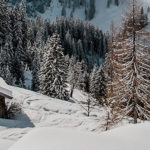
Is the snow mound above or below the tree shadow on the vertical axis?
above

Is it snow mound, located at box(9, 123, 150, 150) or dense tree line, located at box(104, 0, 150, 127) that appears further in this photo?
dense tree line, located at box(104, 0, 150, 127)

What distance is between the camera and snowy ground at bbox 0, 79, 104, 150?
1915 centimetres

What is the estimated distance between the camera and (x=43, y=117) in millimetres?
23641

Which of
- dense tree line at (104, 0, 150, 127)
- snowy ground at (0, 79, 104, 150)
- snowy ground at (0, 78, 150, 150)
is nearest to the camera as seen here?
snowy ground at (0, 78, 150, 150)

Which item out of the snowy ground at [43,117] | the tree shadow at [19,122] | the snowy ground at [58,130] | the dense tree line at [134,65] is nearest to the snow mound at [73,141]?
the snowy ground at [58,130]

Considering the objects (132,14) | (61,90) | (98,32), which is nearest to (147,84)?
(132,14)

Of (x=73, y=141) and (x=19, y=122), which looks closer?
(x=73, y=141)

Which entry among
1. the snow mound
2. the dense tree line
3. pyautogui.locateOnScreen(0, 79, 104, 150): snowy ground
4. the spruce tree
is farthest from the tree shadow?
the snow mound

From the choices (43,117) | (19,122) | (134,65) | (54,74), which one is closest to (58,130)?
(134,65)

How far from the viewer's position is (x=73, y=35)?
144 meters

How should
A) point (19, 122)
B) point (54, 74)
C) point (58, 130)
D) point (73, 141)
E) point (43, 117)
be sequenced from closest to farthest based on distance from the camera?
point (73, 141) → point (58, 130) → point (19, 122) → point (43, 117) → point (54, 74)

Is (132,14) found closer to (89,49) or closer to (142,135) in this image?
(142,135)

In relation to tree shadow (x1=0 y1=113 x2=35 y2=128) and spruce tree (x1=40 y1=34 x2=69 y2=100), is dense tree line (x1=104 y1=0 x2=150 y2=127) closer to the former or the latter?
tree shadow (x1=0 y1=113 x2=35 y2=128)

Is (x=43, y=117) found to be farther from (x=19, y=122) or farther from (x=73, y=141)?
(x=73, y=141)
